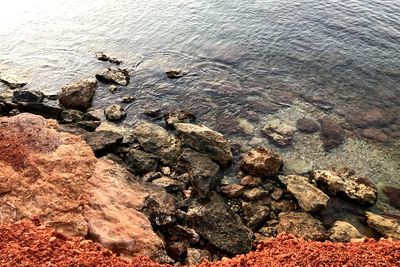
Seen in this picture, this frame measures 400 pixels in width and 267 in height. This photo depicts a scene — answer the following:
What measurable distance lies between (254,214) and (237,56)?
15.4 m

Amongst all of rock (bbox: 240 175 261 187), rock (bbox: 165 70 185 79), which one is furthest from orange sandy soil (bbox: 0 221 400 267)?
rock (bbox: 165 70 185 79)

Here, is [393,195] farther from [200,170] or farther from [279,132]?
[200,170]

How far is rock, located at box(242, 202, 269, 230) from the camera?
14875mm

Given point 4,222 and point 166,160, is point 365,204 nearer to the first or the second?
point 166,160

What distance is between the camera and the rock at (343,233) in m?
14.4

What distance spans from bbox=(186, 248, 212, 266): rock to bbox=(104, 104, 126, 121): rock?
10947 mm

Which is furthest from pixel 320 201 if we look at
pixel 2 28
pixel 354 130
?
pixel 2 28

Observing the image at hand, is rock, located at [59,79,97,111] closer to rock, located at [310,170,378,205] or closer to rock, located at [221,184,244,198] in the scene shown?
rock, located at [221,184,244,198]

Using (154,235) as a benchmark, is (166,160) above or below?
below

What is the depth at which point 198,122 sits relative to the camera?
21281 millimetres

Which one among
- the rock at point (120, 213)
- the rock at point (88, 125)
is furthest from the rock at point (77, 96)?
the rock at point (120, 213)

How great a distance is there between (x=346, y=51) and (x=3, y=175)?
2440 cm

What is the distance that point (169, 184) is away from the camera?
16.0 meters

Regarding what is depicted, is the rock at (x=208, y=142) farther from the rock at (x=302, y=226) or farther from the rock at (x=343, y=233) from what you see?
the rock at (x=343, y=233)
